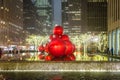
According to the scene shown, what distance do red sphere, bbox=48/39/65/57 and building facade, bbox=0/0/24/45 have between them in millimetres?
113416

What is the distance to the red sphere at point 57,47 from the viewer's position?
28.3 m

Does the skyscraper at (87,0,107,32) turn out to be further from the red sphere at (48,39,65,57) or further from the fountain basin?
the fountain basin

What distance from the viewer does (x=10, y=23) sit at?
167 meters

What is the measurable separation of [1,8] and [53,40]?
123967 millimetres

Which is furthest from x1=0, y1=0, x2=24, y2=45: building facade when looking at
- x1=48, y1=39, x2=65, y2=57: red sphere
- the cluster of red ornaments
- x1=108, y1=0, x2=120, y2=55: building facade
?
x1=48, y1=39, x2=65, y2=57: red sphere

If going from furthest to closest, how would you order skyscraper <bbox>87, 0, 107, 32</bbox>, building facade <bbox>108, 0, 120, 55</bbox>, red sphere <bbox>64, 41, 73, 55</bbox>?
skyscraper <bbox>87, 0, 107, 32</bbox>
building facade <bbox>108, 0, 120, 55</bbox>
red sphere <bbox>64, 41, 73, 55</bbox>

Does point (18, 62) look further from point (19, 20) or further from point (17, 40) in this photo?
point (19, 20)

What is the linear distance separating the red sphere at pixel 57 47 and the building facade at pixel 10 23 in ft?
372

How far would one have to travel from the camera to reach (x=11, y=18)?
17162 cm

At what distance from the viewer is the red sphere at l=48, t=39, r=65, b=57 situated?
28.3m

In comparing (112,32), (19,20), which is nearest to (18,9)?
(19,20)

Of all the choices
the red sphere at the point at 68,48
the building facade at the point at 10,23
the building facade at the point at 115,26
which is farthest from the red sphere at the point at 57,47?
the building facade at the point at 10,23

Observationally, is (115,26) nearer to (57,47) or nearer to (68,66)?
(57,47)

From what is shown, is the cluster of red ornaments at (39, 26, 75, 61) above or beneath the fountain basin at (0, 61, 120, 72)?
above
